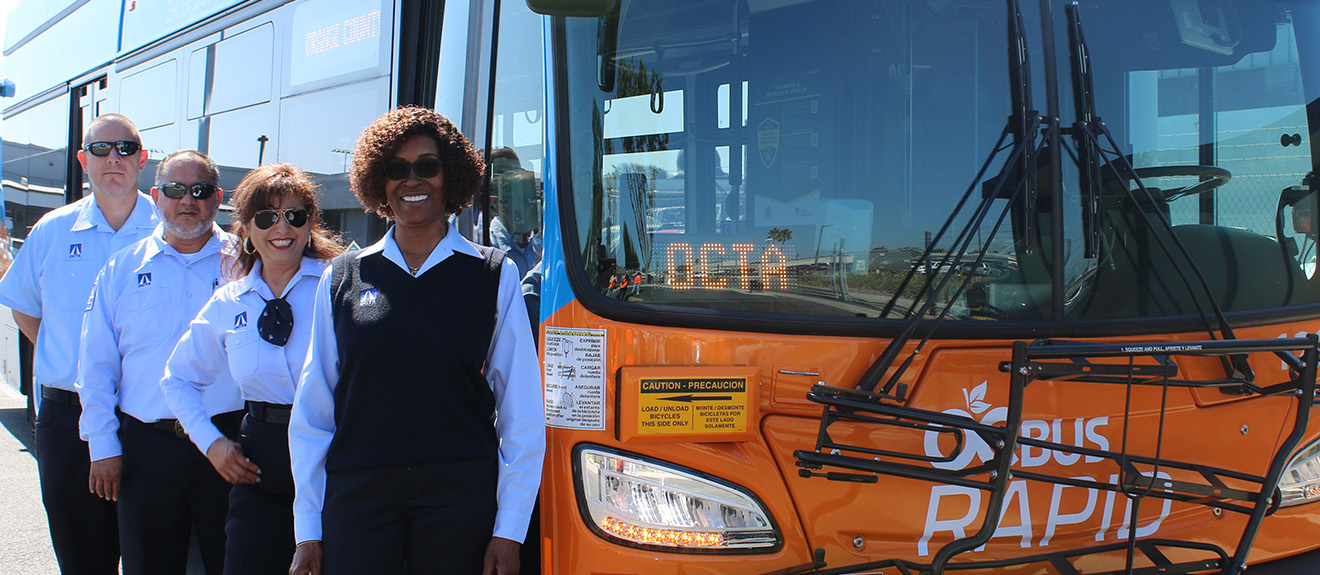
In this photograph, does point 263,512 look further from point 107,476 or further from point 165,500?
point 107,476

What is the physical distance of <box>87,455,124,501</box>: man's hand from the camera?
316 cm

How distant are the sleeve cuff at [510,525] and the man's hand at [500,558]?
1 cm

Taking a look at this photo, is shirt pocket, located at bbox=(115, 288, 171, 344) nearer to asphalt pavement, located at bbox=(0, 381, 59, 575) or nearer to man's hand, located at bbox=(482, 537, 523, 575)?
man's hand, located at bbox=(482, 537, 523, 575)

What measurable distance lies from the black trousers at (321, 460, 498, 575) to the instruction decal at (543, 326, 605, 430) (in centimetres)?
31

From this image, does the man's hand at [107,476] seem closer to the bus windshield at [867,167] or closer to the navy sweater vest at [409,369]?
the navy sweater vest at [409,369]

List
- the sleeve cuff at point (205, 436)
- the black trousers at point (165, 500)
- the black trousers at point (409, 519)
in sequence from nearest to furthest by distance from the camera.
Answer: the black trousers at point (409, 519) < the sleeve cuff at point (205, 436) < the black trousers at point (165, 500)

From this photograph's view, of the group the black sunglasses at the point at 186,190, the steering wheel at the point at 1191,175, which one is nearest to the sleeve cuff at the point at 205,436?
the black sunglasses at the point at 186,190

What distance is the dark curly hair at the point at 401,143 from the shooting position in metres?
2.42

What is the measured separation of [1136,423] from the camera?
2.60 m

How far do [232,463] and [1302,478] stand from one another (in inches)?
125

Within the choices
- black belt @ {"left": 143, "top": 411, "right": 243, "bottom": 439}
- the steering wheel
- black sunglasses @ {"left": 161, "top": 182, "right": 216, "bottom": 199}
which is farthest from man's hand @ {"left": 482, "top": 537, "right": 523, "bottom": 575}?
the steering wheel

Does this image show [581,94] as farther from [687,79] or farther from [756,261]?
[756,261]

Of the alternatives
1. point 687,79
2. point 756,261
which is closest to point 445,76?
point 687,79

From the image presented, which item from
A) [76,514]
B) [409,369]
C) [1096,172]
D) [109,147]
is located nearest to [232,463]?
[409,369]
